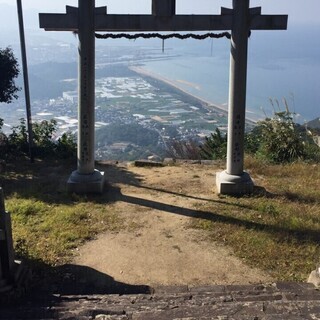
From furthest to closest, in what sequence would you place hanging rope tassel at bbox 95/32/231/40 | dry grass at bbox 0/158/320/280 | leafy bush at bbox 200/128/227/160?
1. leafy bush at bbox 200/128/227/160
2. hanging rope tassel at bbox 95/32/231/40
3. dry grass at bbox 0/158/320/280

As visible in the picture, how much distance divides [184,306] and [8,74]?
810 centimetres

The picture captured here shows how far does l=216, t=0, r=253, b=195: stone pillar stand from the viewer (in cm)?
735

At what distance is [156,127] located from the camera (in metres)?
21.7

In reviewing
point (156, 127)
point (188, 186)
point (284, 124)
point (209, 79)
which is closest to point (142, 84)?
point (209, 79)

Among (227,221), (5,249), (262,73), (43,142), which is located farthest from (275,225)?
(262,73)

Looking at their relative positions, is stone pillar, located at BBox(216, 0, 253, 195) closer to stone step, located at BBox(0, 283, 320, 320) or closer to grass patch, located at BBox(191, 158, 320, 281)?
grass patch, located at BBox(191, 158, 320, 281)

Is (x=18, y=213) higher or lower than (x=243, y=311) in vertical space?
lower

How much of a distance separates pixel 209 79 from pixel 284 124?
1033 inches

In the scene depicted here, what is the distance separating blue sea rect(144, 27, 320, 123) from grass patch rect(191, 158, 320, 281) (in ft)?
13.1

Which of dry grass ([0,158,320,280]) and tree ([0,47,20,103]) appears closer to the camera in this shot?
dry grass ([0,158,320,280])

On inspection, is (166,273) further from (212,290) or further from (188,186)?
(188,186)

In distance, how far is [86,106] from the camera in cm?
756

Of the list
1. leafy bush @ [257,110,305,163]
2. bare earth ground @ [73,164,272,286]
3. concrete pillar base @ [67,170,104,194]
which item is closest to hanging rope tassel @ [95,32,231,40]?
concrete pillar base @ [67,170,104,194]

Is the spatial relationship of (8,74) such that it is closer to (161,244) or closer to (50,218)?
(50,218)
